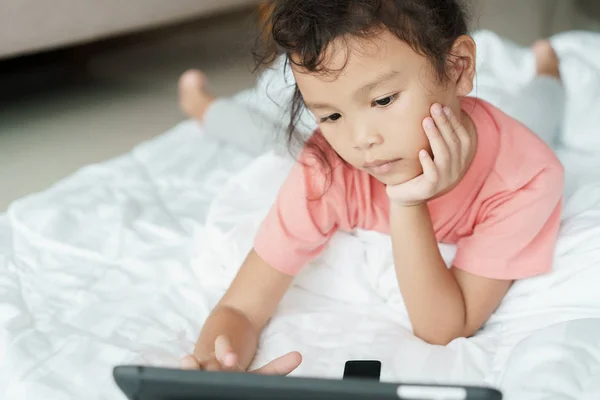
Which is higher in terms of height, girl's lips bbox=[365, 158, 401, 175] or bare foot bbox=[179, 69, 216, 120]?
girl's lips bbox=[365, 158, 401, 175]

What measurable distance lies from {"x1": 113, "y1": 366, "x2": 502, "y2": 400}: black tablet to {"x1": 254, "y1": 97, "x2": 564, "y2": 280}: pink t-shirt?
36 centimetres

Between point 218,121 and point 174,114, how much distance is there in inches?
28.4

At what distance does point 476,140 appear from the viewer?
2.85 feet

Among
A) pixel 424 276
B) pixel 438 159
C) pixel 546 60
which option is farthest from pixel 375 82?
pixel 546 60

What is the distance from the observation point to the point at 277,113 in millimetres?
1455

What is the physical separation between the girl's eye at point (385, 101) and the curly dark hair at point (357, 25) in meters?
0.05

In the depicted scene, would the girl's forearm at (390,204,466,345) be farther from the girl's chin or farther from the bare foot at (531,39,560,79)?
the bare foot at (531,39,560,79)

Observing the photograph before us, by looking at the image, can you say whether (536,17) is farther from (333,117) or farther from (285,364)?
(285,364)

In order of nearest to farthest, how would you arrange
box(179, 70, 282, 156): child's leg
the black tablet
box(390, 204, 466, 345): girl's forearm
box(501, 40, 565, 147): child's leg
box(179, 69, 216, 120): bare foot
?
the black tablet
box(390, 204, 466, 345): girl's forearm
box(501, 40, 565, 147): child's leg
box(179, 70, 282, 156): child's leg
box(179, 69, 216, 120): bare foot

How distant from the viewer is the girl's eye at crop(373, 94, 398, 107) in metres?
Answer: 0.71

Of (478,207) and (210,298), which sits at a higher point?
(478,207)

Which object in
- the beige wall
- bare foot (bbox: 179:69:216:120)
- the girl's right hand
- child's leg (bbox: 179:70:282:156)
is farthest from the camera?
the beige wall

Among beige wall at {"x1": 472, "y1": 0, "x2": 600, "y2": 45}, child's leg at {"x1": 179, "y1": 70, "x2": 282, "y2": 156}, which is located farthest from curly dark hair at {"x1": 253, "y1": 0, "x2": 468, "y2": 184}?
beige wall at {"x1": 472, "y1": 0, "x2": 600, "y2": 45}

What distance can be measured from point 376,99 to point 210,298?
0.42 metres
